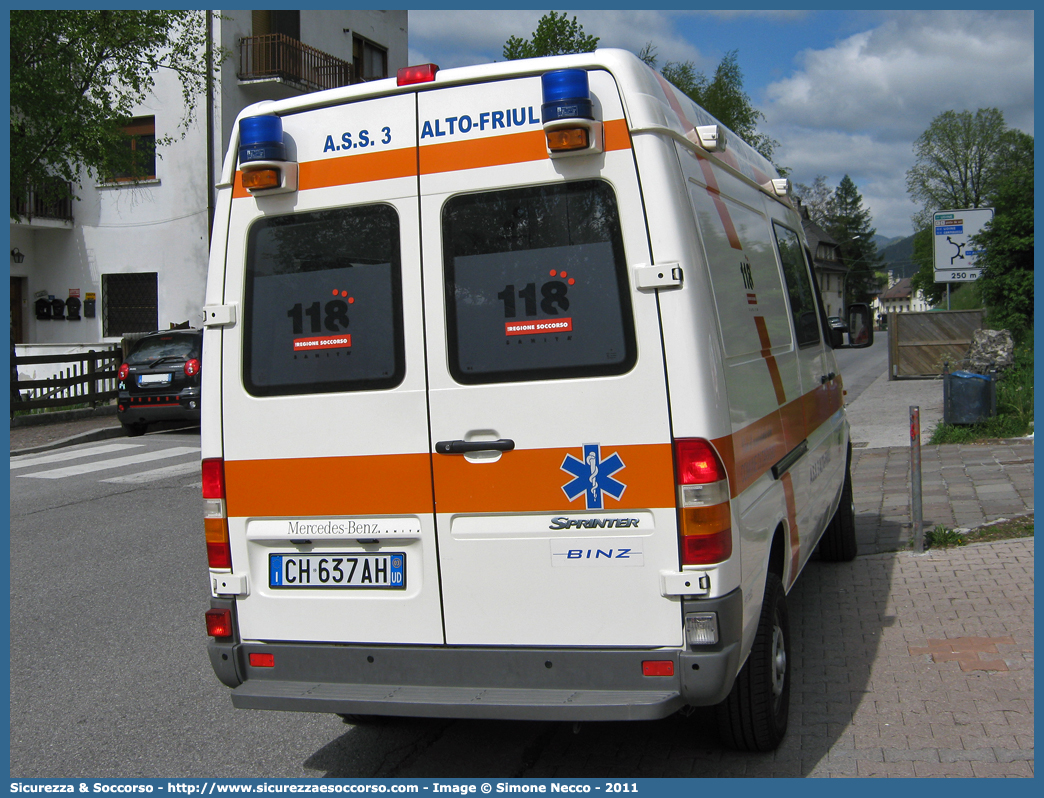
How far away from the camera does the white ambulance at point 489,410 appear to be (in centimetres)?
332

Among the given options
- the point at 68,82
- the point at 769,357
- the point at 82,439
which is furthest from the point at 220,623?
the point at 68,82

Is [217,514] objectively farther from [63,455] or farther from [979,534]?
[63,455]

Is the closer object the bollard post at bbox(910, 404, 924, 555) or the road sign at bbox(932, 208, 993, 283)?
the bollard post at bbox(910, 404, 924, 555)

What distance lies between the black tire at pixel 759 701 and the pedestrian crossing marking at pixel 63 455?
11.2 m

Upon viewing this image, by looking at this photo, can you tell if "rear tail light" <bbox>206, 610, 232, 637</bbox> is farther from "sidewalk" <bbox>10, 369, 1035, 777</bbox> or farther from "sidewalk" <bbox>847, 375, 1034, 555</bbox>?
"sidewalk" <bbox>847, 375, 1034, 555</bbox>

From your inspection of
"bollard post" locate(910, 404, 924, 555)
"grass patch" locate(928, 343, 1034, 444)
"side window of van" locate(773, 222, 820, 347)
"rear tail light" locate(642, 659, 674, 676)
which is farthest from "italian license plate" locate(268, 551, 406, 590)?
"grass patch" locate(928, 343, 1034, 444)

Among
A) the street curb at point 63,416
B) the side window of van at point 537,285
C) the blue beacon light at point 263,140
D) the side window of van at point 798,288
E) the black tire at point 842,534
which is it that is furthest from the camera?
the street curb at point 63,416

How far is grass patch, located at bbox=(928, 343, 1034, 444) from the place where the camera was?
490 inches

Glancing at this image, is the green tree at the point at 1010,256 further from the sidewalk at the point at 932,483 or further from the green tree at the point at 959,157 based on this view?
the green tree at the point at 959,157

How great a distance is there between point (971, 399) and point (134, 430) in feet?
40.7

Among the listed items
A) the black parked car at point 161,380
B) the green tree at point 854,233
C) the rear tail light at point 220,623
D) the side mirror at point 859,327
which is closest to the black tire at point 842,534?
the side mirror at point 859,327

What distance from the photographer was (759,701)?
12.3 feet

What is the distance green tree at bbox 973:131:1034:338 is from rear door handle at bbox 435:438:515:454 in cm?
1664

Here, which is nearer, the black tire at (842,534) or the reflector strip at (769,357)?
the reflector strip at (769,357)
